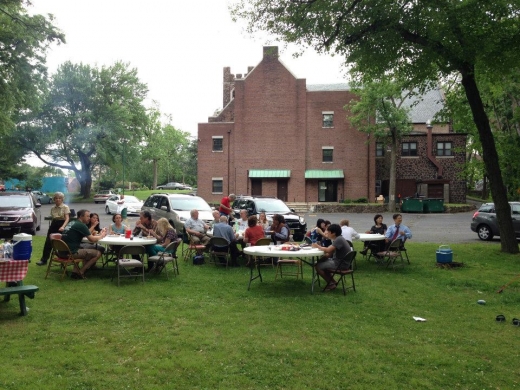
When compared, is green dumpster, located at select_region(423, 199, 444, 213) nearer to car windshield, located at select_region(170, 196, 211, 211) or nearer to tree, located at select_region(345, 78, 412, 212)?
tree, located at select_region(345, 78, 412, 212)

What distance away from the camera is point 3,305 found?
281 inches

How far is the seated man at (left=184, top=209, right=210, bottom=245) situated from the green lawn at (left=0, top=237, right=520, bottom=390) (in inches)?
107

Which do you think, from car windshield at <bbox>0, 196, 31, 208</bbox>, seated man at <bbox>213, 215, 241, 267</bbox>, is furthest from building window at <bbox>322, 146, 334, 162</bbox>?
seated man at <bbox>213, 215, 241, 267</bbox>

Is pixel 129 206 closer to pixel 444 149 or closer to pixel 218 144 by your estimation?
pixel 218 144

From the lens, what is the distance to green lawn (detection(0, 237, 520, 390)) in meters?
4.57

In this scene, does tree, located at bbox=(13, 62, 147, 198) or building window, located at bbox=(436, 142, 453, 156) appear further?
tree, located at bbox=(13, 62, 147, 198)

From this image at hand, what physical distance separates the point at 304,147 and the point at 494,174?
28591 millimetres

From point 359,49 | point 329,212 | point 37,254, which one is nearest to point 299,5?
point 359,49

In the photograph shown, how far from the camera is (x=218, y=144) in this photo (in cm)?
4375

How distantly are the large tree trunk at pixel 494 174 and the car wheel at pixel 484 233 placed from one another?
13.9 feet

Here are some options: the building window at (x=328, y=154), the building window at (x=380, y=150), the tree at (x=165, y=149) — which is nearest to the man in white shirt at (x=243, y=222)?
the building window at (x=328, y=154)

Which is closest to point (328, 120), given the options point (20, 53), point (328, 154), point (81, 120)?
point (328, 154)

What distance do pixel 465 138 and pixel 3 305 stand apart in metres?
42.3

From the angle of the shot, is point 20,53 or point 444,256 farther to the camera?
point 20,53
